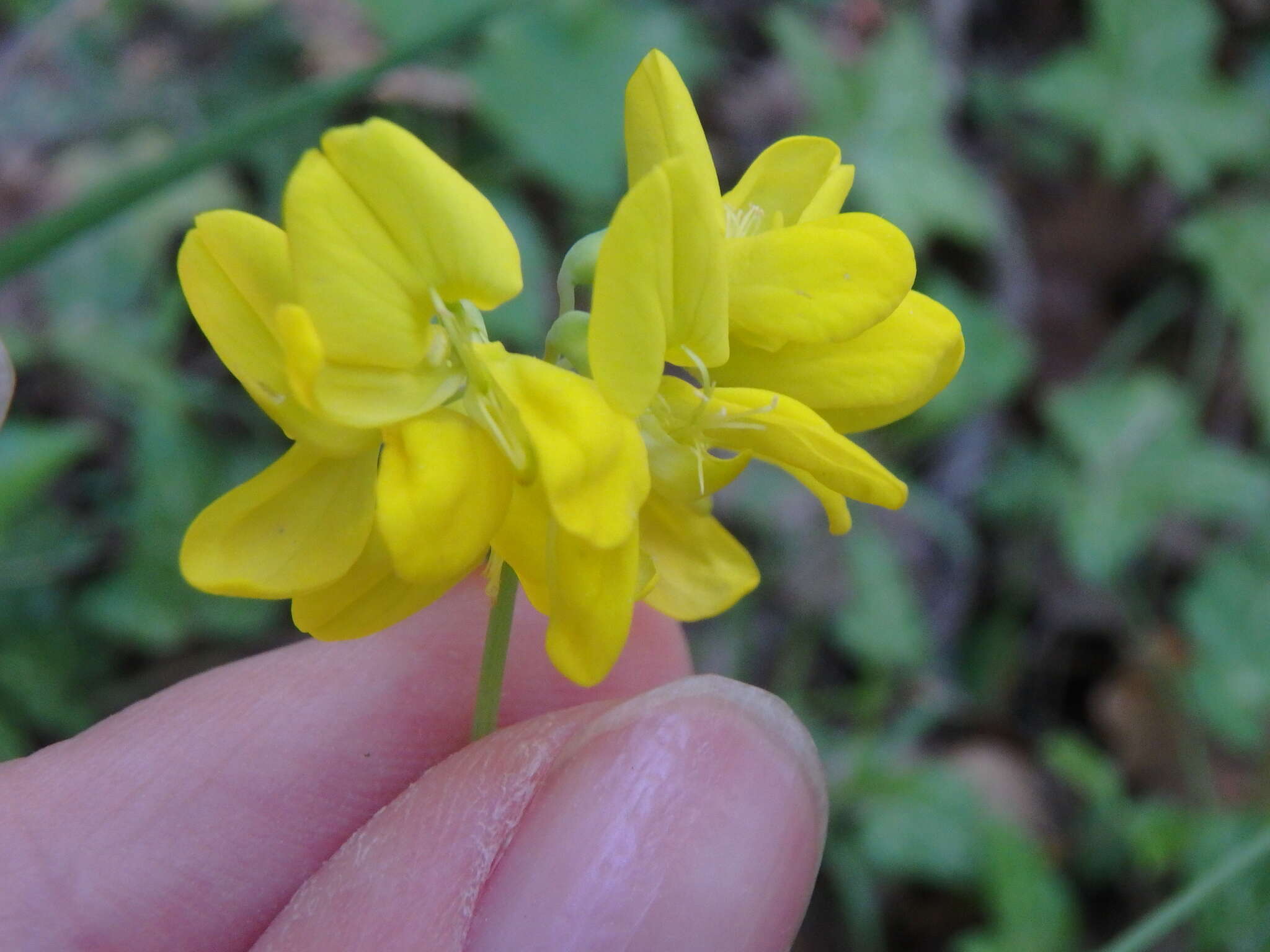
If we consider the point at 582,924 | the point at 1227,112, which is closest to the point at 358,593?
the point at 582,924

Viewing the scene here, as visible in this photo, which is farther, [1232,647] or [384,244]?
[1232,647]

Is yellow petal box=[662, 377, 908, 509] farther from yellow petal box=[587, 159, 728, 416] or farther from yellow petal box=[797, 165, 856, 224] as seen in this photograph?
yellow petal box=[797, 165, 856, 224]

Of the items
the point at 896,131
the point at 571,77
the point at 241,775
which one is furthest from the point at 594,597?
the point at 896,131

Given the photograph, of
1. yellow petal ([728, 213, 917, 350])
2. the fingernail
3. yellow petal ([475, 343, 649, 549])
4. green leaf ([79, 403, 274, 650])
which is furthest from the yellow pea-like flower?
green leaf ([79, 403, 274, 650])

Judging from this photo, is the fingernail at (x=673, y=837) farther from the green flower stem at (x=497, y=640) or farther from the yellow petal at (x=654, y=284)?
the yellow petal at (x=654, y=284)

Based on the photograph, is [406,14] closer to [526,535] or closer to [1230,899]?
[526,535]
